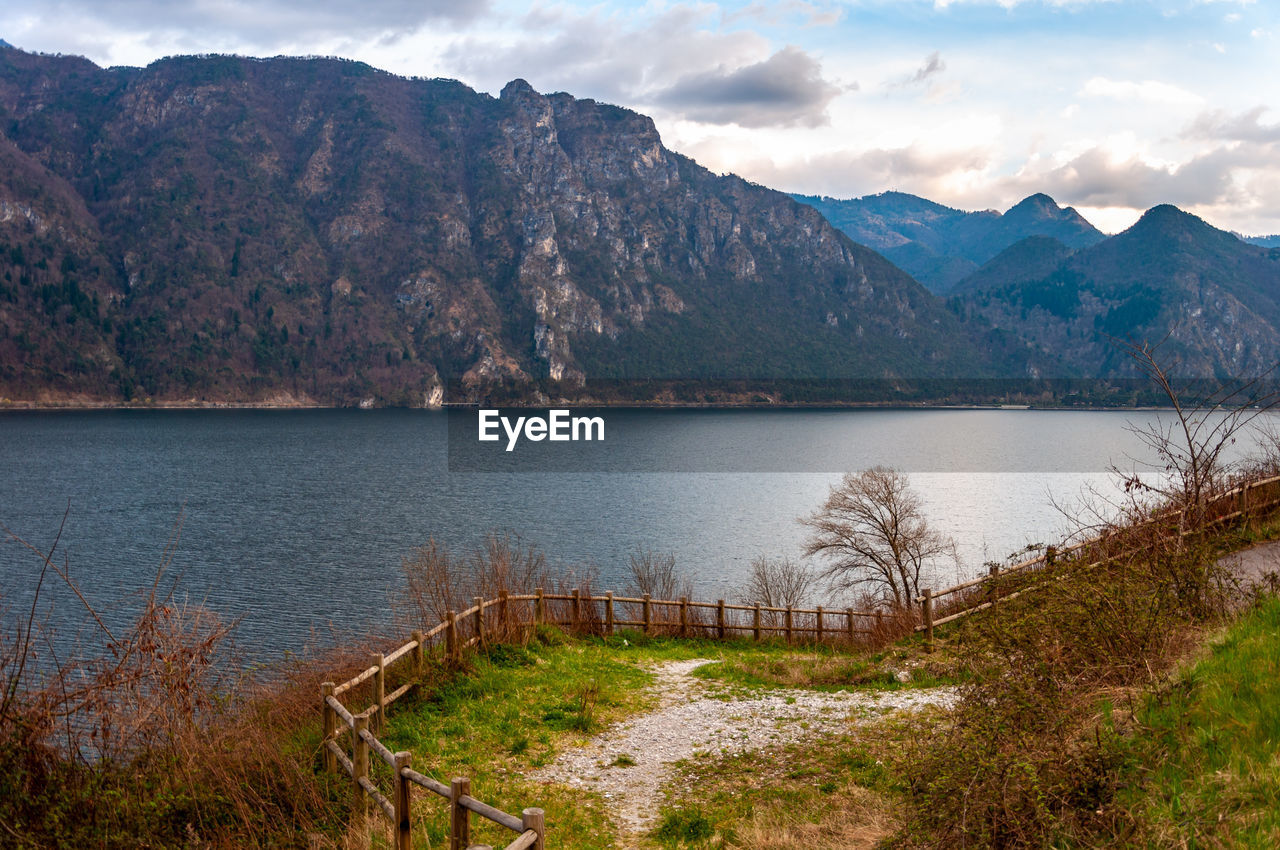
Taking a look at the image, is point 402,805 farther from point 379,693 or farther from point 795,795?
point 795,795

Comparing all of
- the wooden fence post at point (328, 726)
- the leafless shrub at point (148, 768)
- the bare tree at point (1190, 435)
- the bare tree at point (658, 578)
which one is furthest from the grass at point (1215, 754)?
the bare tree at point (658, 578)

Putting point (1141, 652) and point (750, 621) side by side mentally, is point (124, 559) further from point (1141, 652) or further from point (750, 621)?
point (1141, 652)

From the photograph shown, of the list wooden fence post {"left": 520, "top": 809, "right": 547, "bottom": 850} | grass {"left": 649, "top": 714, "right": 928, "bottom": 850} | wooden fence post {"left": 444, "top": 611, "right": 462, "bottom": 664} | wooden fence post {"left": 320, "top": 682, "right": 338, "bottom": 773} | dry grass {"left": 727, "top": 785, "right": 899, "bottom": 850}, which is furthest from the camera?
wooden fence post {"left": 444, "top": 611, "right": 462, "bottom": 664}

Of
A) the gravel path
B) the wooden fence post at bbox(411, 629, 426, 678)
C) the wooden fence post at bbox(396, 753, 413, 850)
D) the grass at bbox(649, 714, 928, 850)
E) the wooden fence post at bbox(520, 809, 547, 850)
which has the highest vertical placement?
the wooden fence post at bbox(520, 809, 547, 850)

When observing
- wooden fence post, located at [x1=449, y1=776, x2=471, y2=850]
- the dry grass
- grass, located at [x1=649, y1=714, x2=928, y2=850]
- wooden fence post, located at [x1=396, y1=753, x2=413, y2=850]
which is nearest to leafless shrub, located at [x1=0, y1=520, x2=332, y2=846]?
wooden fence post, located at [x1=396, y1=753, x2=413, y2=850]

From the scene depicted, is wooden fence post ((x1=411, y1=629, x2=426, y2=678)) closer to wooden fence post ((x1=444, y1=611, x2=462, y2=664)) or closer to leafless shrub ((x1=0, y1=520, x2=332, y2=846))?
wooden fence post ((x1=444, y1=611, x2=462, y2=664))

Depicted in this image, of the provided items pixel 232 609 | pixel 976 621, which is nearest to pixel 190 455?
pixel 232 609
